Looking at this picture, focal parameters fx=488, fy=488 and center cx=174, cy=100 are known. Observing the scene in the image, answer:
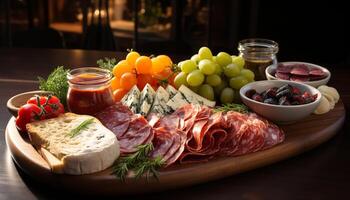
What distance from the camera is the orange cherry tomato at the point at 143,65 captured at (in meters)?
1.77

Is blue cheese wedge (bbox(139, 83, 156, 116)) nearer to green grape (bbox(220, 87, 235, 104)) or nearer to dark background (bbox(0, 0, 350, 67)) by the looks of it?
green grape (bbox(220, 87, 235, 104))

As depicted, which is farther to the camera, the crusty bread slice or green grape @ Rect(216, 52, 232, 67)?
green grape @ Rect(216, 52, 232, 67)

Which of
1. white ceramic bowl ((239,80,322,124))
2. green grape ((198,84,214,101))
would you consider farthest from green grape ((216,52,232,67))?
white ceramic bowl ((239,80,322,124))

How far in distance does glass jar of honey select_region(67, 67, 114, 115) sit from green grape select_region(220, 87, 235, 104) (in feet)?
1.46

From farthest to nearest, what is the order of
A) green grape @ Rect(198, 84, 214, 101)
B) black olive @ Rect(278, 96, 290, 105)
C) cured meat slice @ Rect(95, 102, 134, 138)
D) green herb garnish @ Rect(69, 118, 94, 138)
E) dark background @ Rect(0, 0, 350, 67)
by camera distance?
dark background @ Rect(0, 0, 350, 67) < green grape @ Rect(198, 84, 214, 101) < black olive @ Rect(278, 96, 290, 105) < cured meat slice @ Rect(95, 102, 134, 138) < green herb garnish @ Rect(69, 118, 94, 138)

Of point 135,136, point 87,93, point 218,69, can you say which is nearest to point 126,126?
point 135,136

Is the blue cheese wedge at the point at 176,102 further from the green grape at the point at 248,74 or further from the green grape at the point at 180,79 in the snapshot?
the green grape at the point at 248,74

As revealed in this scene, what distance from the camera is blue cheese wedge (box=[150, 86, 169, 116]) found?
1.64m

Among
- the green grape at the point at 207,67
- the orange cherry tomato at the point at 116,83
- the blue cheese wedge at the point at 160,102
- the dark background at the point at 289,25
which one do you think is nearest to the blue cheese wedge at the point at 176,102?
the blue cheese wedge at the point at 160,102

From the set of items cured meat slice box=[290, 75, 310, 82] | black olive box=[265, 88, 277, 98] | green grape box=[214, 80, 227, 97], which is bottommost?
green grape box=[214, 80, 227, 97]

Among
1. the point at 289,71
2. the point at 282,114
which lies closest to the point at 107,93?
the point at 282,114

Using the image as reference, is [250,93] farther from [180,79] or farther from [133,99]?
[133,99]

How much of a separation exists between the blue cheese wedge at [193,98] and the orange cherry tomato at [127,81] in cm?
18

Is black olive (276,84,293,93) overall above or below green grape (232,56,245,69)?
below
